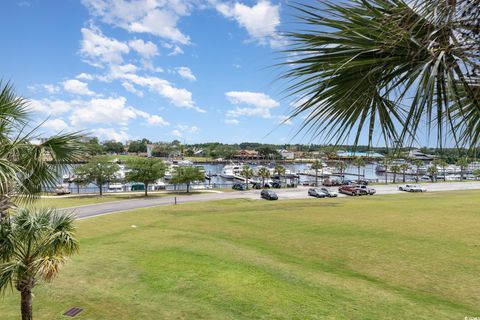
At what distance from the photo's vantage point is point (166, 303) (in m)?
8.05

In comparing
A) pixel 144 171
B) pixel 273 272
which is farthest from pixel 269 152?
pixel 273 272

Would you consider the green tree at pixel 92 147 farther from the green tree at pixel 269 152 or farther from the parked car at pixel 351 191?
the green tree at pixel 269 152

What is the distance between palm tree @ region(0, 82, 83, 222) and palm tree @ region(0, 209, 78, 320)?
2.03 feet

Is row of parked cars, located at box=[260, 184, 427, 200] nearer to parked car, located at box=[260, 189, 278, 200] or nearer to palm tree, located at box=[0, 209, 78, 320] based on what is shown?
parked car, located at box=[260, 189, 278, 200]

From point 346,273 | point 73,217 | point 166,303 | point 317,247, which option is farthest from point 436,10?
point 317,247

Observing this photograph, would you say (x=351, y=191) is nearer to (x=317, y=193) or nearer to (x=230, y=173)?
(x=317, y=193)

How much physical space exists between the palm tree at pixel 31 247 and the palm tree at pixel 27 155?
620 millimetres

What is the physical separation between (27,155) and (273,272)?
8.23 meters

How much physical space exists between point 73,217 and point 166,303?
362 cm

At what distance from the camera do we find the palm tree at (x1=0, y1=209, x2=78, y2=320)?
17.1 feet

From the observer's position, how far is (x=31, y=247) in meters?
5.56

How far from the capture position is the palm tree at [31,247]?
206 inches

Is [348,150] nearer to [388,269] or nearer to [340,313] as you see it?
[340,313]

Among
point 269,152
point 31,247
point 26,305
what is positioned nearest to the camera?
point 31,247
